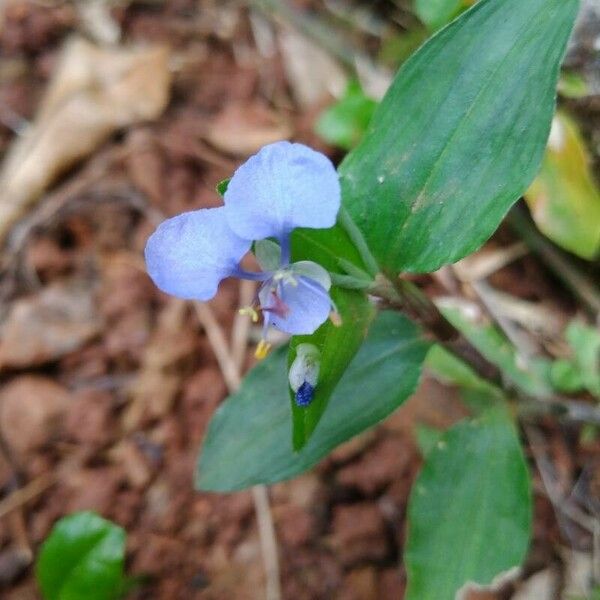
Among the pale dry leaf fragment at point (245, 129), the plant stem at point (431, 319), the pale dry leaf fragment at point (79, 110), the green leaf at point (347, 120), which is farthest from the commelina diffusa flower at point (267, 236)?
the pale dry leaf fragment at point (79, 110)

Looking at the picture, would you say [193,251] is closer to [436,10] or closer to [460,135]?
[460,135]

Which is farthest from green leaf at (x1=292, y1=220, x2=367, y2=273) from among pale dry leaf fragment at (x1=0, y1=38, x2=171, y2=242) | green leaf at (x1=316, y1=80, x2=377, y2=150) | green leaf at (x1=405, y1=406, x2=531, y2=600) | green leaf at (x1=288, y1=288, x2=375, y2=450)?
pale dry leaf fragment at (x1=0, y1=38, x2=171, y2=242)

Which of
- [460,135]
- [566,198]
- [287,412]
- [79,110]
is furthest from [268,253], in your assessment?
[79,110]

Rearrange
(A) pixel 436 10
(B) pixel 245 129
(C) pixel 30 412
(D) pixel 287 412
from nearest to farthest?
(D) pixel 287 412
(A) pixel 436 10
(C) pixel 30 412
(B) pixel 245 129

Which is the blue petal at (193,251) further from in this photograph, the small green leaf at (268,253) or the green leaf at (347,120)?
the green leaf at (347,120)

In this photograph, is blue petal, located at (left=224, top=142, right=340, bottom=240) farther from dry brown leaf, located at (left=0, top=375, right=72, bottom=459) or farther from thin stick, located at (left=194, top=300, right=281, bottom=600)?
dry brown leaf, located at (left=0, top=375, right=72, bottom=459)
